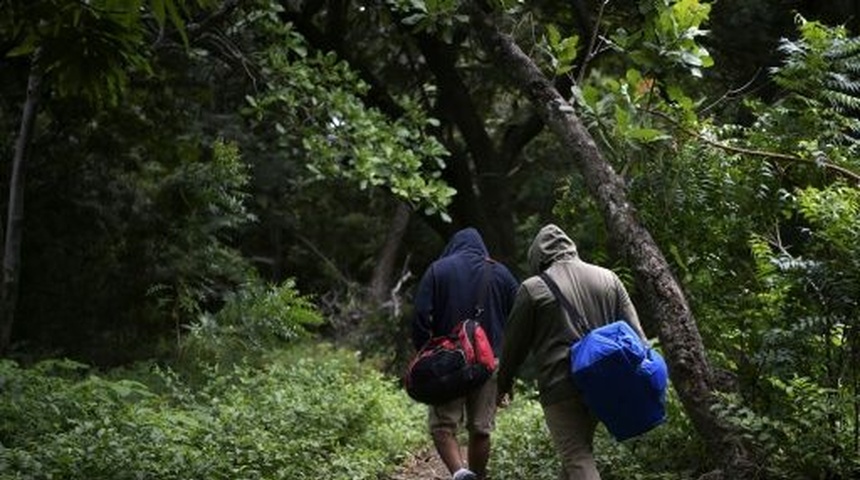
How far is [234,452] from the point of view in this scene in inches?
288

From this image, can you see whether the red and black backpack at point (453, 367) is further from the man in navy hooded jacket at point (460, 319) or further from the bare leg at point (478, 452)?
the bare leg at point (478, 452)

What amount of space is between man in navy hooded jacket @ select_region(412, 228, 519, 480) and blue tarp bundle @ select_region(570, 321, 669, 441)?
1860mm

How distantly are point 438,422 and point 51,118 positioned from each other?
9.00 m

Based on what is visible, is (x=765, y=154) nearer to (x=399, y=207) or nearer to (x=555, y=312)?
(x=555, y=312)

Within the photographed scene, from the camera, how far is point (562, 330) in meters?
5.55

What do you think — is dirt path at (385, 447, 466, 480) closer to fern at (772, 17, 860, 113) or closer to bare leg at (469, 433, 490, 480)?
bare leg at (469, 433, 490, 480)

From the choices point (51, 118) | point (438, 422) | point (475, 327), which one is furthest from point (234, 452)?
point (51, 118)

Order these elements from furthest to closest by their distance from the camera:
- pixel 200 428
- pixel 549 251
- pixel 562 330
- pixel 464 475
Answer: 1. pixel 200 428
2. pixel 464 475
3. pixel 549 251
4. pixel 562 330

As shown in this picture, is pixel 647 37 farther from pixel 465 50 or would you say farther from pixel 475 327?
pixel 465 50

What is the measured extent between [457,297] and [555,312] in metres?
1.63

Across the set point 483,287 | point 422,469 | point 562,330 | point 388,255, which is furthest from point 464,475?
point 388,255

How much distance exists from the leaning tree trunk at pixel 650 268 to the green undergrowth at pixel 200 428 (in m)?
2.94

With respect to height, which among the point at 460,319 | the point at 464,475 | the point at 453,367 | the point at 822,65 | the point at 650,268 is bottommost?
the point at 464,475

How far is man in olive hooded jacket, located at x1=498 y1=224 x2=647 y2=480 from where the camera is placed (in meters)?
5.53
